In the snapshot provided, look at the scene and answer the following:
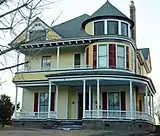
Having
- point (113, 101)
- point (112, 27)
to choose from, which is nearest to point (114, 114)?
point (113, 101)

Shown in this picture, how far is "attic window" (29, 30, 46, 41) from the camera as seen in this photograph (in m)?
9.98

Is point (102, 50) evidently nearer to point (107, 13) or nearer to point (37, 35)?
point (107, 13)

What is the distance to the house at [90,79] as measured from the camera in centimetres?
2552

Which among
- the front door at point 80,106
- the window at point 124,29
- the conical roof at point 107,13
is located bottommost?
the front door at point 80,106

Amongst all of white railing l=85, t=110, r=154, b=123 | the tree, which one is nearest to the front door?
white railing l=85, t=110, r=154, b=123

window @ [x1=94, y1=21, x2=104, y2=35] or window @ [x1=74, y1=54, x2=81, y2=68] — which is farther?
window @ [x1=74, y1=54, x2=81, y2=68]

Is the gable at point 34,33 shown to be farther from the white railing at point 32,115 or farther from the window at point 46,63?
the window at point 46,63

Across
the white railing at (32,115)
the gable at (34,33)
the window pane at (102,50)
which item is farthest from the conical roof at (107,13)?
the gable at (34,33)

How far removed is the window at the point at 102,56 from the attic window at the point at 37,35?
16.7 metres

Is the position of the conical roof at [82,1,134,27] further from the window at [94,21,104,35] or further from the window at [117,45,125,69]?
the window at [117,45,125,69]

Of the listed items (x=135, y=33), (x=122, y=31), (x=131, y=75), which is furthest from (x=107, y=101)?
(x=135, y=33)

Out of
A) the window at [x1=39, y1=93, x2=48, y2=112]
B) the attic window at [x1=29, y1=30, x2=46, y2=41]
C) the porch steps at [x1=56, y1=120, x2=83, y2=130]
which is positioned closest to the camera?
the attic window at [x1=29, y1=30, x2=46, y2=41]

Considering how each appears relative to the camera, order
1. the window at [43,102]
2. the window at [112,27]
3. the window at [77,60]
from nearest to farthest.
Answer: the window at [112,27]
the window at [43,102]
the window at [77,60]

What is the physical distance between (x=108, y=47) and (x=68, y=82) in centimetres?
448
